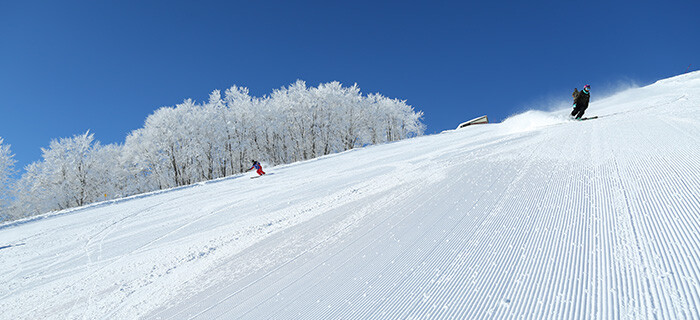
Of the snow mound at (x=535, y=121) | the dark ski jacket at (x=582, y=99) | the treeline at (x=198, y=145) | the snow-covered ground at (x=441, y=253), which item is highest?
the treeline at (x=198, y=145)

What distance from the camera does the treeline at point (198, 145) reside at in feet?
119

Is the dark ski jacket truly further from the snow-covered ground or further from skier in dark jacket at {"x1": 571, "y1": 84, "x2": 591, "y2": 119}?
the snow-covered ground

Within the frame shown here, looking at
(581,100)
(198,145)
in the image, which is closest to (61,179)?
(198,145)

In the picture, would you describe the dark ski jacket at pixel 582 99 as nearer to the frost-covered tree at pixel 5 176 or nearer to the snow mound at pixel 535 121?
the snow mound at pixel 535 121

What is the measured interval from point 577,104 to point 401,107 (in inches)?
1861

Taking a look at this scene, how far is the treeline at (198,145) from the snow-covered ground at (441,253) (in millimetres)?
37870

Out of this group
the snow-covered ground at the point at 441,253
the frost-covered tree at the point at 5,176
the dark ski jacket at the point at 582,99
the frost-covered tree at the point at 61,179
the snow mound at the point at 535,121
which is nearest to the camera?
the snow-covered ground at the point at 441,253

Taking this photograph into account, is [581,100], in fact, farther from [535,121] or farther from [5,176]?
[5,176]

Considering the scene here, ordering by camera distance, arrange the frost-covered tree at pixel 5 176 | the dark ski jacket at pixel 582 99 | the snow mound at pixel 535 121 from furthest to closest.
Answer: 1. the frost-covered tree at pixel 5 176
2. the dark ski jacket at pixel 582 99
3. the snow mound at pixel 535 121

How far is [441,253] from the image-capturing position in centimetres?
257

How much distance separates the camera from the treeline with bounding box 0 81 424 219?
36.2 m

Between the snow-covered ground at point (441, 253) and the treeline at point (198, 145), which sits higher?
the treeline at point (198, 145)

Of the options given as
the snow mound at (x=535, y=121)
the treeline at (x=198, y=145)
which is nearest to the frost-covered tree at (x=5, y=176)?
the treeline at (x=198, y=145)

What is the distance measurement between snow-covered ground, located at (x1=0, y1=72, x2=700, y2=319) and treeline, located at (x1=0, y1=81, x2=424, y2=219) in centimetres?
3787
